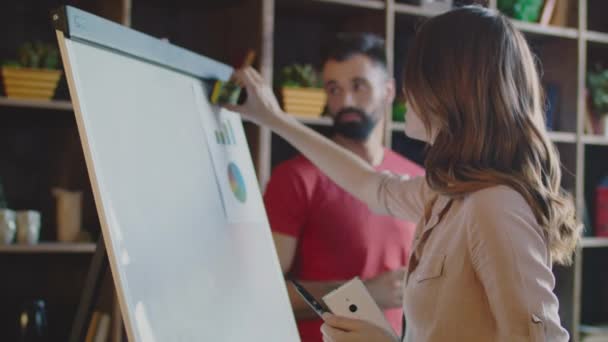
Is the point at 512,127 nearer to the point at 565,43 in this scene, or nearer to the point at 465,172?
the point at 465,172

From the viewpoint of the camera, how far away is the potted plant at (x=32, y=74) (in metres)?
2.09

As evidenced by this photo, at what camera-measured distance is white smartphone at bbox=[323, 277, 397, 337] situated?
126 centimetres

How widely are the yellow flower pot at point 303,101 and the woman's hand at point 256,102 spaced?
861 mm

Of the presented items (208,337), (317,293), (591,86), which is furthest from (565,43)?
(208,337)

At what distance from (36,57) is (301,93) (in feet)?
2.70

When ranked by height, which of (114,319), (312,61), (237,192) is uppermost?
(312,61)

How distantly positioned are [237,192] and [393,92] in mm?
1092

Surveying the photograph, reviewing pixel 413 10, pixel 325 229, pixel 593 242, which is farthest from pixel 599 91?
pixel 325 229

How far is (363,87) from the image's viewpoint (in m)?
2.38

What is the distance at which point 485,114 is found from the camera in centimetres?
118

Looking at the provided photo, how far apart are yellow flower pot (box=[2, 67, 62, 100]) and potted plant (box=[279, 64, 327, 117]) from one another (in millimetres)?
720

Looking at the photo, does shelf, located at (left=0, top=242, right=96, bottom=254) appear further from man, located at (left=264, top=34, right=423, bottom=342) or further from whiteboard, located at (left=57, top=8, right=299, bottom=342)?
whiteboard, located at (left=57, top=8, right=299, bottom=342)

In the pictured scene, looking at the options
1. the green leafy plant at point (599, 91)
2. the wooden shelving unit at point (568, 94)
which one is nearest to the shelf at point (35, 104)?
the wooden shelving unit at point (568, 94)

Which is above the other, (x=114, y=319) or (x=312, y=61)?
(x=312, y=61)
